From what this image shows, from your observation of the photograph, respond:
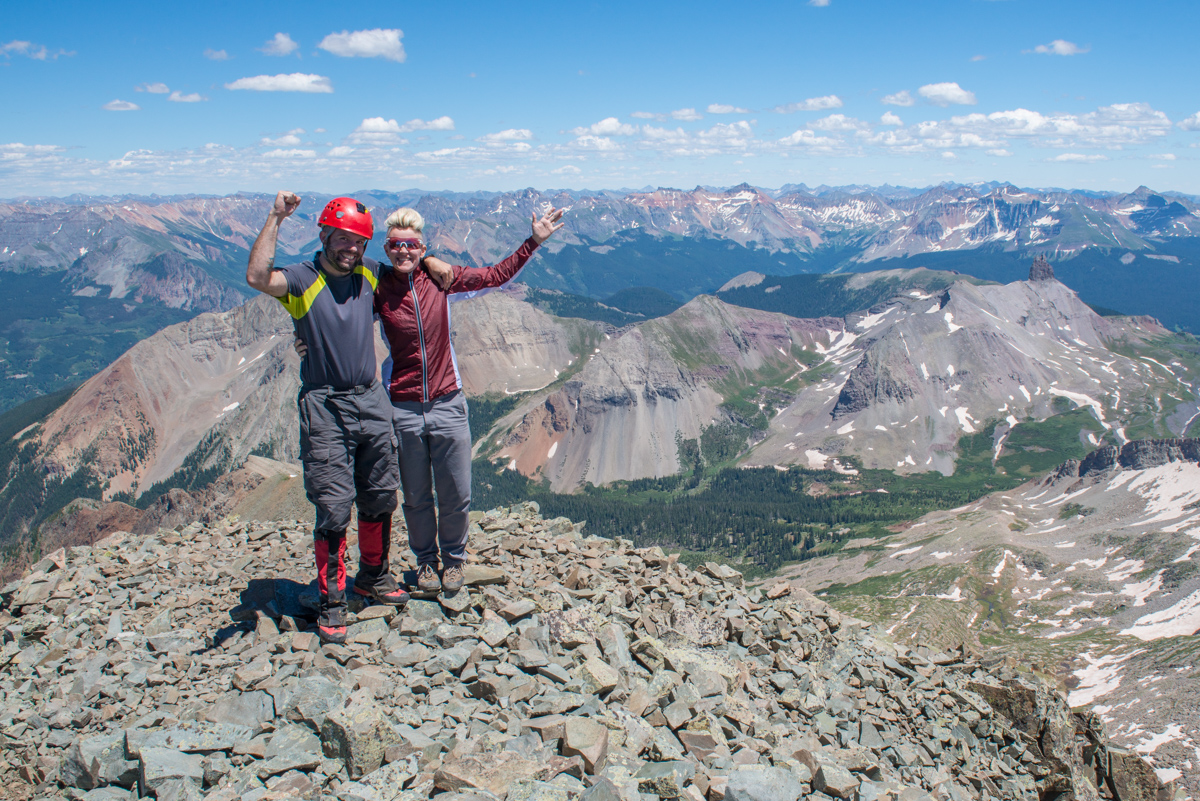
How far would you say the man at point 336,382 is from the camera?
10977 mm

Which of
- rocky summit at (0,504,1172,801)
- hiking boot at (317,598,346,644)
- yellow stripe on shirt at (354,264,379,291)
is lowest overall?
rocky summit at (0,504,1172,801)

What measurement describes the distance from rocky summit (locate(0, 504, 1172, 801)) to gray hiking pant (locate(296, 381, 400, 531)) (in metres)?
2.18

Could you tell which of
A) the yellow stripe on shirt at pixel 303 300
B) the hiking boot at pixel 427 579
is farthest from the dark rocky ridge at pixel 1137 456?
the yellow stripe on shirt at pixel 303 300

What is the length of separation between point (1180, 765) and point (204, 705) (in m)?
56.6

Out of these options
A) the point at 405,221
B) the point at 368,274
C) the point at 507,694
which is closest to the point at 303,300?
the point at 368,274

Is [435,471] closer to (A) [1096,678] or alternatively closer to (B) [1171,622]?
(A) [1096,678]

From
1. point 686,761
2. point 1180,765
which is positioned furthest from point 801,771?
point 1180,765

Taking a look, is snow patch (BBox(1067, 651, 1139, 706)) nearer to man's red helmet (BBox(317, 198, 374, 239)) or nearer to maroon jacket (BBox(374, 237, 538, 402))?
maroon jacket (BBox(374, 237, 538, 402))

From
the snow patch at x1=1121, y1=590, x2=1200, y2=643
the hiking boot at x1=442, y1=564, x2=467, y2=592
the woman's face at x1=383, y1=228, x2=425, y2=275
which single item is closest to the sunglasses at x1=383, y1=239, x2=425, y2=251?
the woman's face at x1=383, y1=228, x2=425, y2=275

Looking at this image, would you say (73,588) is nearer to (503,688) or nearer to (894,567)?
(503,688)

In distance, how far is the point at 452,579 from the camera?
42.3 ft

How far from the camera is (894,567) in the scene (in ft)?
426

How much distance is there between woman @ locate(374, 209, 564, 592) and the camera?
12.0 metres

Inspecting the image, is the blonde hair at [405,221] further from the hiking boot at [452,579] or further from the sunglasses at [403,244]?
the hiking boot at [452,579]
